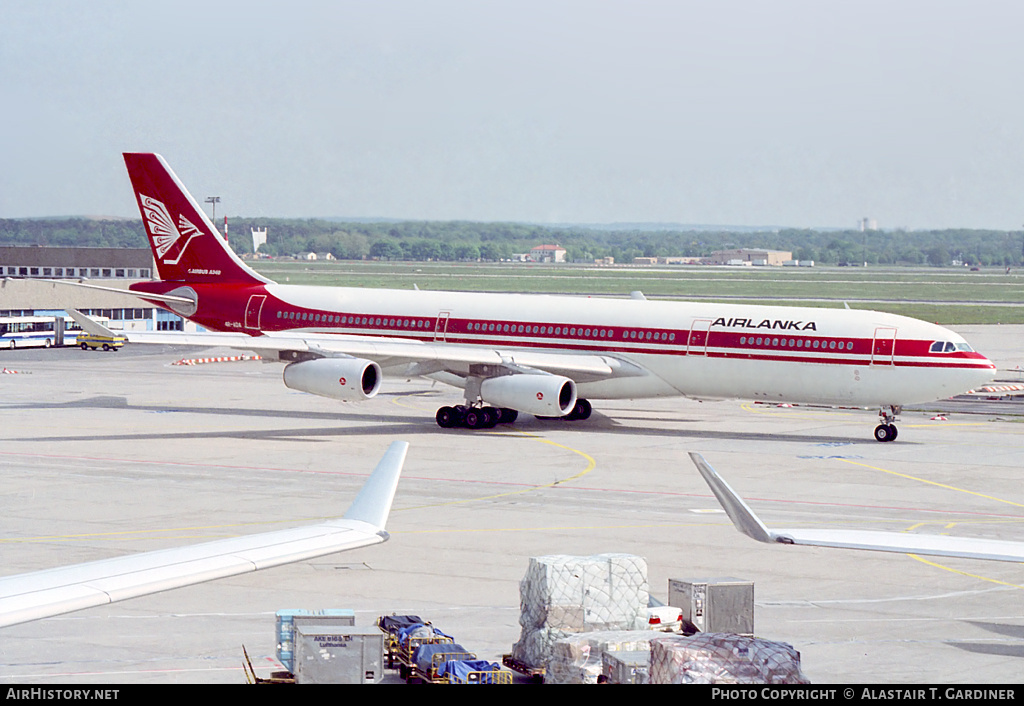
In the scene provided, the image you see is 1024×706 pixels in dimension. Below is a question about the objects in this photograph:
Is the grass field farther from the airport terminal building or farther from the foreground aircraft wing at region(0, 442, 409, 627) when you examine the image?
the foreground aircraft wing at region(0, 442, 409, 627)

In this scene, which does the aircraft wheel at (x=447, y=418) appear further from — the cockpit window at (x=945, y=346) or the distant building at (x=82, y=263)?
the distant building at (x=82, y=263)

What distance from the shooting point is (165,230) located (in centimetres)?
5003

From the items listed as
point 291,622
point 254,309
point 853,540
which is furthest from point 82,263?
point 853,540

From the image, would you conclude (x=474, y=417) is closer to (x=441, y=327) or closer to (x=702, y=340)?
(x=441, y=327)

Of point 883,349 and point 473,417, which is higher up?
point 883,349

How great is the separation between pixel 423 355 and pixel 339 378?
9.23 ft

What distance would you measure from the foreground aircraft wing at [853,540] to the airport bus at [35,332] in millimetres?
65753

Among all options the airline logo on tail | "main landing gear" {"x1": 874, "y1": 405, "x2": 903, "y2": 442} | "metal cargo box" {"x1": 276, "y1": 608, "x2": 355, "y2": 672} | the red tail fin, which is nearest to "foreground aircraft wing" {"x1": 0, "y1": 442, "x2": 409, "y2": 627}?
"metal cargo box" {"x1": 276, "y1": 608, "x2": 355, "y2": 672}

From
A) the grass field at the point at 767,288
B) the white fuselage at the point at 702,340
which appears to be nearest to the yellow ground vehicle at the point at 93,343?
the white fuselage at the point at 702,340

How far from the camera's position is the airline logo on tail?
49.8 m

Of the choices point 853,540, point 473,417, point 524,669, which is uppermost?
point 853,540

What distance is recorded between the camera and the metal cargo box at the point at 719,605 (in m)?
15.4
